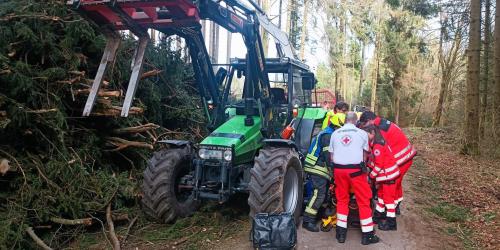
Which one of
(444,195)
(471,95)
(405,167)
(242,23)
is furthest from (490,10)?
(242,23)

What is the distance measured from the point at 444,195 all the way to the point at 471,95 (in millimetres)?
4993

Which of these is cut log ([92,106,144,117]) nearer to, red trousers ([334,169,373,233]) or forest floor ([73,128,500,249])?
forest floor ([73,128,500,249])

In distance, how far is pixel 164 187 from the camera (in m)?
5.64

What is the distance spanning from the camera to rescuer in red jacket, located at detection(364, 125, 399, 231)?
18.6ft

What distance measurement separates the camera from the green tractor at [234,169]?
5.10 meters

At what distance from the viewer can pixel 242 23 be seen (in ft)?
18.6

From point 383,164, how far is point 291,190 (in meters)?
Result: 1.31

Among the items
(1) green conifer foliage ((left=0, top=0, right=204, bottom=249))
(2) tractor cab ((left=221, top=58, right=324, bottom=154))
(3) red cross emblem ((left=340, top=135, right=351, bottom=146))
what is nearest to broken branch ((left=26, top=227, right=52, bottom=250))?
(1) green conifer foliage ((left=0, top=0, right=204, bottom=249))

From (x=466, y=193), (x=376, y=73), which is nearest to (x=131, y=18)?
(x=466, y=193)

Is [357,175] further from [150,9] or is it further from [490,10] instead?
[490,10]

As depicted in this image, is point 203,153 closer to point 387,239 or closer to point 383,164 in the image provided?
point 383,164

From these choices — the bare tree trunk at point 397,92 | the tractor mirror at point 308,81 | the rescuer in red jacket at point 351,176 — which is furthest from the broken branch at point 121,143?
the bare tree trunk at point 397,92

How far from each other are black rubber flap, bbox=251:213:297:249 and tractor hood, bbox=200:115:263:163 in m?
1.23

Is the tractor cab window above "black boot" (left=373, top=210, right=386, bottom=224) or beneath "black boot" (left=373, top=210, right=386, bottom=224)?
above
